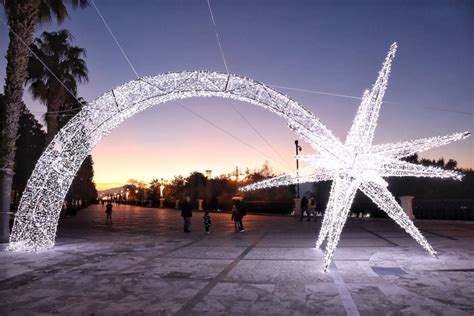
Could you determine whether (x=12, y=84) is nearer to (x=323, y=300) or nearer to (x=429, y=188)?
(x=323, y=300)

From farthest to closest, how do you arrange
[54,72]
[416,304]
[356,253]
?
1. [54,72]
2. [356,253]
3. [416,304]

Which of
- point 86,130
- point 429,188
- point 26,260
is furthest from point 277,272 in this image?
point 429,188

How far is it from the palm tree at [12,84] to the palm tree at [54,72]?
6.67m

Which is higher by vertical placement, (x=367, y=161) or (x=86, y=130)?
(x=86, y=130)

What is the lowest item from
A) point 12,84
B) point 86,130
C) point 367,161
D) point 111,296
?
point 111,296

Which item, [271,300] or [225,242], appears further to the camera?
[225,242]

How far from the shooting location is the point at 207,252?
11906mm

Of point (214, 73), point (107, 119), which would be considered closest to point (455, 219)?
point (214, 73)

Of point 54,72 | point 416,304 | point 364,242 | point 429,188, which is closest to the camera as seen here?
point 416,304

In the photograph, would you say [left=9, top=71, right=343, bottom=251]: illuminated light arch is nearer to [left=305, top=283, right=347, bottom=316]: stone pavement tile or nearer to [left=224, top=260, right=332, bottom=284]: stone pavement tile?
[left=224, top=260, right=332, bottom=284]: stone pavement tile

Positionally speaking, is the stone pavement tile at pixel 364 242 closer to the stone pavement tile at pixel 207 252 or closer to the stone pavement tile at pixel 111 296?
the stone pavement tile at pixel 207 252

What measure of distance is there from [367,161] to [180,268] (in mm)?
5013

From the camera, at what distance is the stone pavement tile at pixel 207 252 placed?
1109cm

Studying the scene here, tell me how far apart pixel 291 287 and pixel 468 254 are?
5.99m
